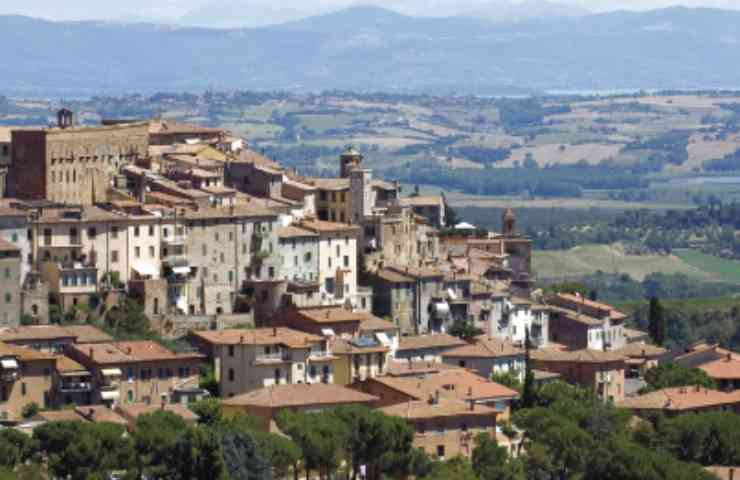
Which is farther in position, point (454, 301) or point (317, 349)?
point (454, 301)

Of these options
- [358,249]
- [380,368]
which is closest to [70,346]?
[380,368]

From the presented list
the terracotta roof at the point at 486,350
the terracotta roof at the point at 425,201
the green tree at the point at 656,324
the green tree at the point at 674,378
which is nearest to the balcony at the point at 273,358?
the terracotta roof at the point at 486,350

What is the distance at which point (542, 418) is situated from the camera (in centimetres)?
7431

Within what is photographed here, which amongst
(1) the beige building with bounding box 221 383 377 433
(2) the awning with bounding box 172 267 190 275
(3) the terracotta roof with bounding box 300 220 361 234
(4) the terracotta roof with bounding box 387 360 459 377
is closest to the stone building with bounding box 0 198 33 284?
(2) the awning with bounding box 172 267 190 275

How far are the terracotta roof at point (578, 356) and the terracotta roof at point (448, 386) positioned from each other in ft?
22.5

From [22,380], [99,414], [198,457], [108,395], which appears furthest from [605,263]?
[198,457]

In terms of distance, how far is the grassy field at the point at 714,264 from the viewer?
175m

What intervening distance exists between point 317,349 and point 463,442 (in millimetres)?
6507

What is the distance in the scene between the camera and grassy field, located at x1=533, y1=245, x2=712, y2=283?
17335 centimetres

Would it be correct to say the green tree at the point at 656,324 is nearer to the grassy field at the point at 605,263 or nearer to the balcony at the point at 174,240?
the balcony at the point at 174,240

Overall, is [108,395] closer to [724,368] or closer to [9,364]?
[9,364]

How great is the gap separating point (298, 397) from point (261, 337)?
4.36m

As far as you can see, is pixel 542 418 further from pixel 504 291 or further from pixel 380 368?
pixel 504 291

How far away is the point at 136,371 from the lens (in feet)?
241
